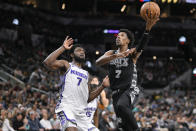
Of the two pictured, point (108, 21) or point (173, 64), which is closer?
point (108, 21)

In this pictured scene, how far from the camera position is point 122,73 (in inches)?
257

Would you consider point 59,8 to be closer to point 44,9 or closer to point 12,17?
point 44,9

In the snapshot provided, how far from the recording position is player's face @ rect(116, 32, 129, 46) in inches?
260

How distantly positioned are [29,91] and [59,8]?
13949mm

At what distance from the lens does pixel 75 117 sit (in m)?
6.29

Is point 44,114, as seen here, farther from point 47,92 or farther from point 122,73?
point 122,73

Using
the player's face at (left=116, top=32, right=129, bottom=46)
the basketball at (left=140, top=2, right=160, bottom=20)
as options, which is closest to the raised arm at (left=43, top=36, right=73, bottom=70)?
the player's face at (left=116, top=32, right=129, bottom=46)

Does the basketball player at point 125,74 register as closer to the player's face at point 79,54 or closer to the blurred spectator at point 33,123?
the player's face at point 79,54

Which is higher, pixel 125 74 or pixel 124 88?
Answer: pixel 125 74

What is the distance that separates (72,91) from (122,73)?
0.97m

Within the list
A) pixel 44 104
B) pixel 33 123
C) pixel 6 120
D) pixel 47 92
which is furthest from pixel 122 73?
pixel 47 92

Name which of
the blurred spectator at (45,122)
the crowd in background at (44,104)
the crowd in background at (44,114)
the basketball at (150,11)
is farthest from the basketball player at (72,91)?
the blurred spectator at (45,122)

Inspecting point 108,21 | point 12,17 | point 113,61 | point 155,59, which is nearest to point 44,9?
point 12,17

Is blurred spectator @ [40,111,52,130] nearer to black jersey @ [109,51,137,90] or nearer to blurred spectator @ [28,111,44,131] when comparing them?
blurred spectator @ [28,111,44,131]
